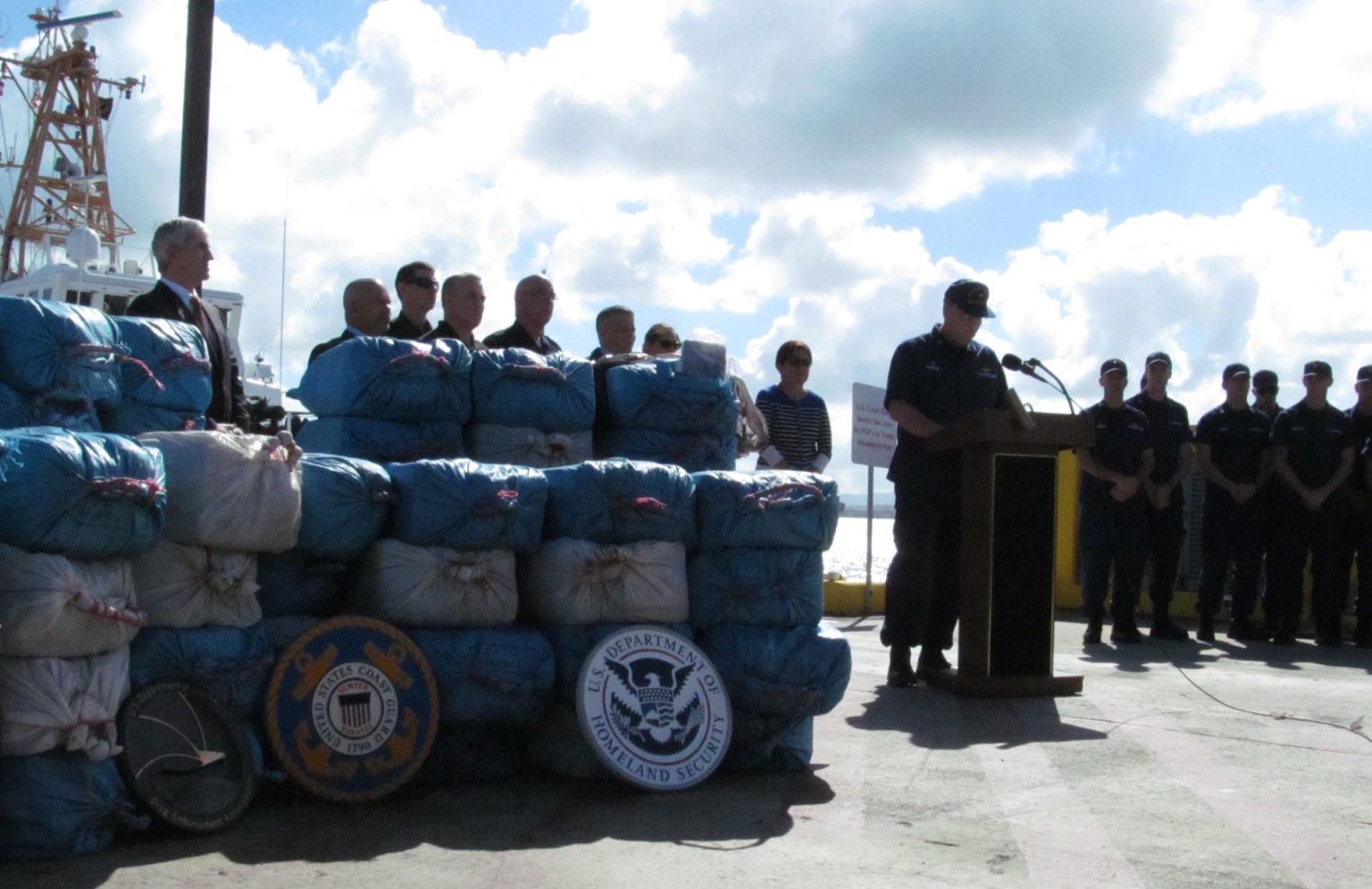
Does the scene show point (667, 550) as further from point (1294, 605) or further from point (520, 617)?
point (1294, 605)

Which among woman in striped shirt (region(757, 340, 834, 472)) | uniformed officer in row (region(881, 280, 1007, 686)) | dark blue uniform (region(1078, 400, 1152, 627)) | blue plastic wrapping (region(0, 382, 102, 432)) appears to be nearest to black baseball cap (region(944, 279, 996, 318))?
uniformed officer in row (region(881, 280, 1007, 686))

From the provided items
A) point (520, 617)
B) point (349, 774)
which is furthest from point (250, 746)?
point (520, 617)

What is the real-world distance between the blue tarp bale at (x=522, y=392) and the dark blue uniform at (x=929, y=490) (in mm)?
2012

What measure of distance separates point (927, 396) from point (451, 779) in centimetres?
335

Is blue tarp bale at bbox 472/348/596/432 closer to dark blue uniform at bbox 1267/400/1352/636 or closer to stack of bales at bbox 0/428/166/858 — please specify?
stack of bales at bbox 0/428/166/858

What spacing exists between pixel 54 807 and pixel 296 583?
120 centimetres

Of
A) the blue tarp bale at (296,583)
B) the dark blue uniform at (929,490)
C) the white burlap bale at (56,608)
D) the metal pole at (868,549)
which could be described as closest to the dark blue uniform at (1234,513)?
the metal pole at (868,549)

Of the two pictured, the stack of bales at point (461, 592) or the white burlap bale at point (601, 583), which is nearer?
the stack of bales at point (461, 592)

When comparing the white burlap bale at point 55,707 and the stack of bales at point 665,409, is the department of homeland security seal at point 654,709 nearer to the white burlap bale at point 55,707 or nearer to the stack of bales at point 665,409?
the stack of bales at point 665,409

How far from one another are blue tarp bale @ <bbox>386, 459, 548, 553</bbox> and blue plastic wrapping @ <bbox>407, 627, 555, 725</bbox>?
331 millimetres

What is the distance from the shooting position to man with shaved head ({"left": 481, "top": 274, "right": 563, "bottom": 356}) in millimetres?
7195

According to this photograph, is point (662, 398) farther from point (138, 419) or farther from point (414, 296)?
point (138, 419)

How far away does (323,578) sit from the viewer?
4988 mm

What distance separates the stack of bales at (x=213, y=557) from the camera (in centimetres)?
441
